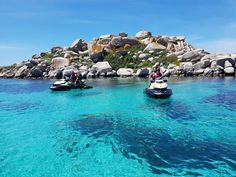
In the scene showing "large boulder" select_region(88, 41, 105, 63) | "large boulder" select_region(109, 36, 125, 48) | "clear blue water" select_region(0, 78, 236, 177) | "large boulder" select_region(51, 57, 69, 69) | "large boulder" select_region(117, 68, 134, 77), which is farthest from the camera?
"large boulder" select_region(109, 36, 125, 48)

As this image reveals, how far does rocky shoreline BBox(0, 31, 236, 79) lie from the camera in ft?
197

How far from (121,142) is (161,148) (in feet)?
7.57

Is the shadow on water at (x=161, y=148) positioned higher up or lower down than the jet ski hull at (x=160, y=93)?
lower down

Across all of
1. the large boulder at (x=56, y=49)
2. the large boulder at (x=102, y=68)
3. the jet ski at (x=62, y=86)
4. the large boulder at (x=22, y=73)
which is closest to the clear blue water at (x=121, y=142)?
the jet ski at (x=62, y=86)

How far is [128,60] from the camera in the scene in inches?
3046

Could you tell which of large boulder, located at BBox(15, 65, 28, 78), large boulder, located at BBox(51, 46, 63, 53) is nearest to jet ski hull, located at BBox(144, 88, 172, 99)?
large boulder, located at BBox(15, 65, 28, 78)

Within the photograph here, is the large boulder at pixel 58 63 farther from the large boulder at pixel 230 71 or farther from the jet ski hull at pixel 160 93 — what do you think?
the jet ski hull at pixel 160 93

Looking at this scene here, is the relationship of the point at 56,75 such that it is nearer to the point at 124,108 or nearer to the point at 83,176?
the point at 124,108

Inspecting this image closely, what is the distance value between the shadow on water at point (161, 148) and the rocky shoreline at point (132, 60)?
39.5 m

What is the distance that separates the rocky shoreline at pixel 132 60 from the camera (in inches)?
2360

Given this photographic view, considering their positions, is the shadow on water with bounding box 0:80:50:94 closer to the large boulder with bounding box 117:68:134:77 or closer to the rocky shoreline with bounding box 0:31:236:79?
the rocky shoreline with bounding box 0:31:236:79

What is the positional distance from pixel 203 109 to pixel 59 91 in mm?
22522

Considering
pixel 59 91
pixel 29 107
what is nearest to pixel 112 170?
pixel 29 107

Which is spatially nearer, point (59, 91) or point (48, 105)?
point (48, 105)
